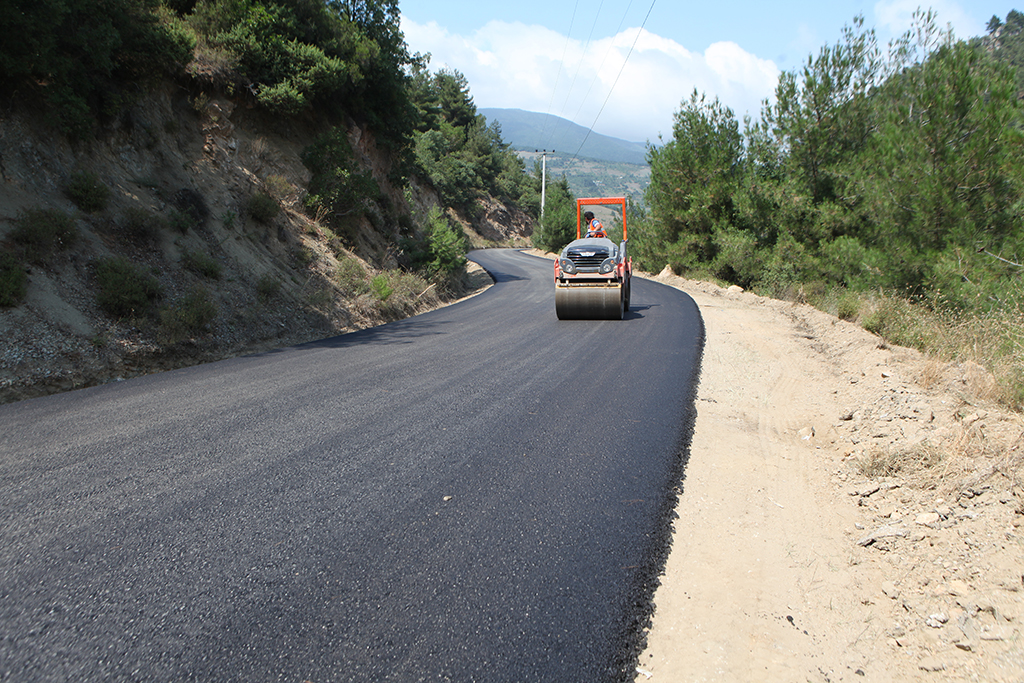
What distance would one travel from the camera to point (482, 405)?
21.3ft

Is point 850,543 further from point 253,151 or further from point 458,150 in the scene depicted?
point 458,150

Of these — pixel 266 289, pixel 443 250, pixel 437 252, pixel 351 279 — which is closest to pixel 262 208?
pixel 351 279

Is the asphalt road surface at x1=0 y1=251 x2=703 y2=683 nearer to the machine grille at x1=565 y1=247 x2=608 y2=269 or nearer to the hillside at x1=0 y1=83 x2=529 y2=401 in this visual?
the hillside at x1=0 y1=83 x2=529 y2=401

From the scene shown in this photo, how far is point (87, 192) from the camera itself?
407 inches

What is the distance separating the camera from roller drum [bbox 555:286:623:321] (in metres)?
12.8

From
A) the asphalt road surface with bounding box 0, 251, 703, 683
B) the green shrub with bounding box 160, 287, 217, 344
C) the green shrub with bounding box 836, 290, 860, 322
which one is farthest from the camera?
the green shrub with bounding box 836, 290, 860, 322

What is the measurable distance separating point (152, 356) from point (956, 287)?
552 inches

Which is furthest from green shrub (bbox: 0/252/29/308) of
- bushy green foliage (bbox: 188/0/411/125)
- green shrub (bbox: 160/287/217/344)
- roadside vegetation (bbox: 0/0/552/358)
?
bushy green foliage (bbox: 188/0/411/125)

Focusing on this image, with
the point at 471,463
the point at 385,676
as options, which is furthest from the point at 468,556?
the point at 471,463

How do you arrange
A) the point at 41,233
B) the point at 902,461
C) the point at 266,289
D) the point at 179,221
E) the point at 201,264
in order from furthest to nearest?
the point at 266,289 < the point at 179,221 < the point at 201,264 < the point at 41,233 < the point at 902,461

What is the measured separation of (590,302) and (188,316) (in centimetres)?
801

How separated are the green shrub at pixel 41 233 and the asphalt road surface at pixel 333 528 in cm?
326

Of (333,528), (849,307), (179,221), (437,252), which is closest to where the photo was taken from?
(333,528)

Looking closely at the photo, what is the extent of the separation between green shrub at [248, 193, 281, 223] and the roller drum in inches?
299
